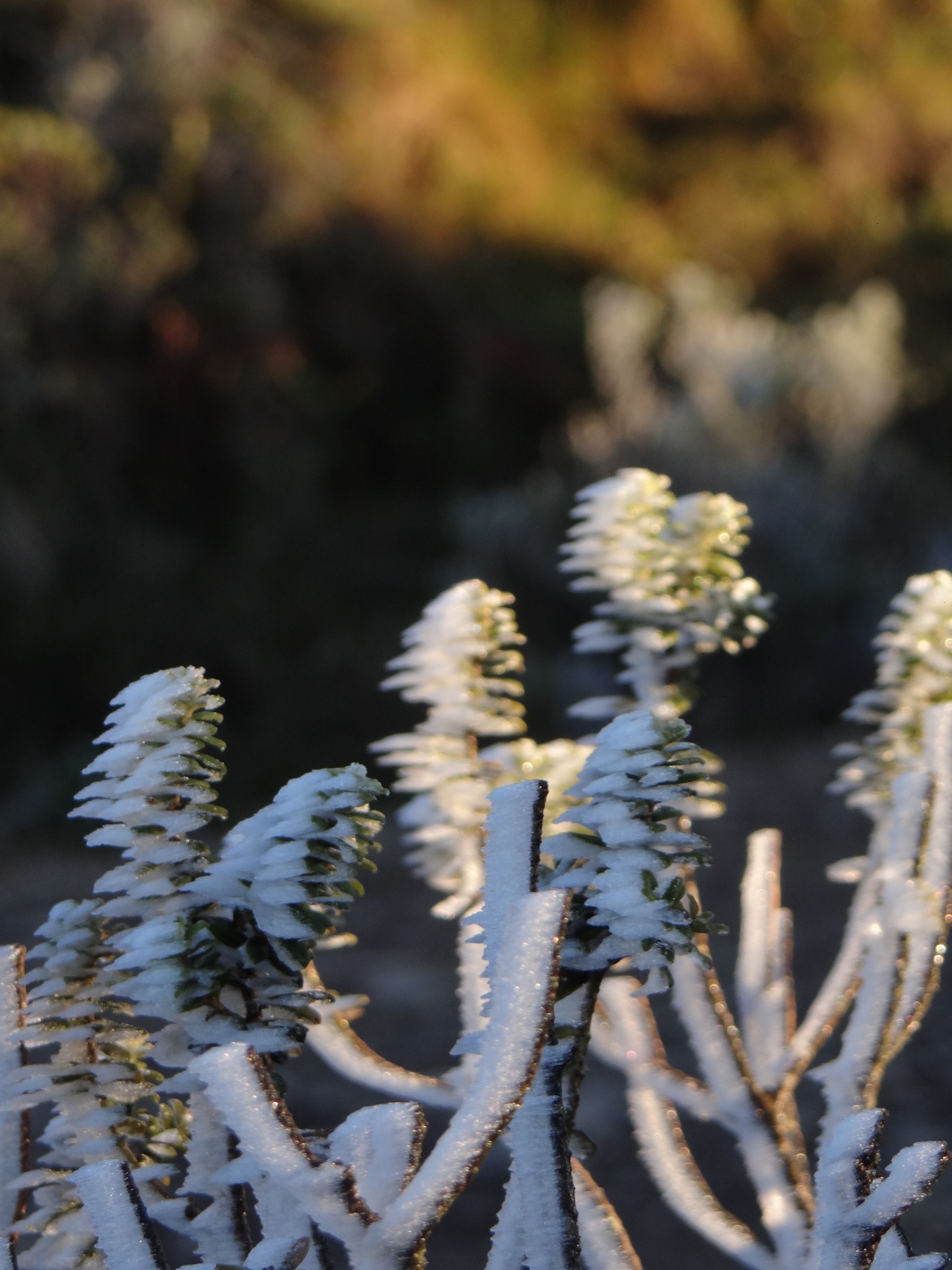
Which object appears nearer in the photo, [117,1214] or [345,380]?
[117,1214]

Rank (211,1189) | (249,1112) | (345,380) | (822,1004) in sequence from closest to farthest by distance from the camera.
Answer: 1. (249,1112)
2. (211,1189)
3. (822,1004)
4. (345,380)

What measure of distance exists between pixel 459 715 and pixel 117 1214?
0.48 metres

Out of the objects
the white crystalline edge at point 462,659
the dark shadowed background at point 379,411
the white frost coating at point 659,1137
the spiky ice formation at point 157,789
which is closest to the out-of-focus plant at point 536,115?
the dark shadowed background at point 379,411

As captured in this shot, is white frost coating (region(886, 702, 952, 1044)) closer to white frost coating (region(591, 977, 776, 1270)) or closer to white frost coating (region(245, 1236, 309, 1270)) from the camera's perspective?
white frost coating (region(591, 977, 776, 1270))

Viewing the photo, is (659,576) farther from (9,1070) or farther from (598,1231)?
(9,1070)

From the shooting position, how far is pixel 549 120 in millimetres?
12617

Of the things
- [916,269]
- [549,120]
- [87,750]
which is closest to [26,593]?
[87,750]

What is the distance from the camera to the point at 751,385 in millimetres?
6715

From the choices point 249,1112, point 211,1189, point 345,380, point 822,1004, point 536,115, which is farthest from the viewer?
point 536,115

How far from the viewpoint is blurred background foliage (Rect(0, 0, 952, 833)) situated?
5562 mm

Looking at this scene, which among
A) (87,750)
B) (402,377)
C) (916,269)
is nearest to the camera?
(87,750)

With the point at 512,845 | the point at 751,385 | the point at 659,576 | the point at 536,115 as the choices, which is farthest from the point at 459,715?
the point at 536,115

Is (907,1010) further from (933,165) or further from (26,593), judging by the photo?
(933,165)

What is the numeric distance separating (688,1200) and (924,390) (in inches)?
305
